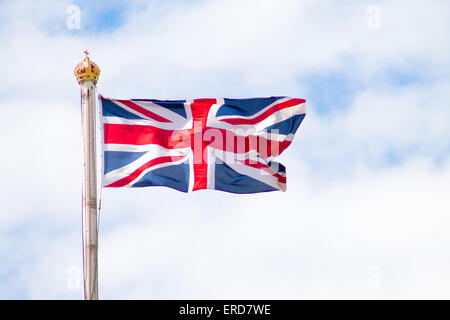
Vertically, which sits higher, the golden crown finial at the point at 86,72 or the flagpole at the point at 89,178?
the golden crown finial at the point at 86,72

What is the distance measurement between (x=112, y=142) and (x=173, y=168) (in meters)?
1.63

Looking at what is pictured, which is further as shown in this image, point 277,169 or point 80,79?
point 277,169

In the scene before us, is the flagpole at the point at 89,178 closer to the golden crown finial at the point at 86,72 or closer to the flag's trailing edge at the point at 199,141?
the golden crown finial at the point at 86,72

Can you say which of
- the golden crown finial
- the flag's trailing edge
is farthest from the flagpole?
the flag's trailing edge

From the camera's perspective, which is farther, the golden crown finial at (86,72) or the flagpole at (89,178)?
the golden crown finial at (86,72)

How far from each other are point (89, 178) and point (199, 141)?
13.2ft

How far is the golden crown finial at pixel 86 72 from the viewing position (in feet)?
91.9

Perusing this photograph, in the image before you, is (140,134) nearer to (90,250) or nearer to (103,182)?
(103,182)

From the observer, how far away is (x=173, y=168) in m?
28.9

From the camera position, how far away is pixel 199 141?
2977cm

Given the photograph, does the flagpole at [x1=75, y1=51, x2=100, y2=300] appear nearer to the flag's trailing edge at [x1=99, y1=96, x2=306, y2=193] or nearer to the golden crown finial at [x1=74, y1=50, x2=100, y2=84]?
the golden crown finial at [x1=74, y1=50, x2=100, y2=84]

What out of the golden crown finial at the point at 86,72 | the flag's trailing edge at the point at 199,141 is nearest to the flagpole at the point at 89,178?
the golden crown finial at the point at 86,72

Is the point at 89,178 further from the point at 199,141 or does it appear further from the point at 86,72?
the point at 199,141
